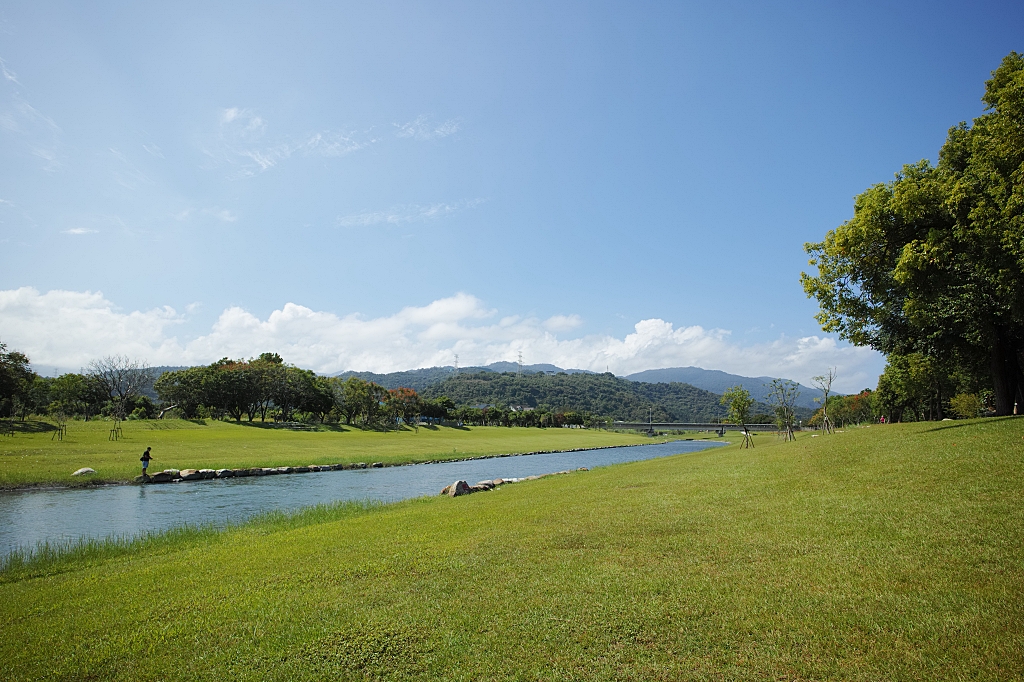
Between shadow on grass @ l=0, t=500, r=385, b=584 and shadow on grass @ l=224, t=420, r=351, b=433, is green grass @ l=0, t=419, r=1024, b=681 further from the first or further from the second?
shadow on grass @ l=224, t=420, r=351, b=433

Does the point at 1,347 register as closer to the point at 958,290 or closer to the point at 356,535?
the point at 356,535

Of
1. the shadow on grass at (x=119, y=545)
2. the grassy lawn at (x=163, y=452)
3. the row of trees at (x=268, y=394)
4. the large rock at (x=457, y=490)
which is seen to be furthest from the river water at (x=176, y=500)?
the row of trees at (x=268, y=394)

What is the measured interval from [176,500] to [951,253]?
35.0m

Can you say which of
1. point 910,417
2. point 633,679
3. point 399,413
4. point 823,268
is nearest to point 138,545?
point 633,679

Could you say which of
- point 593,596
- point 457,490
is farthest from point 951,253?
point 457,490

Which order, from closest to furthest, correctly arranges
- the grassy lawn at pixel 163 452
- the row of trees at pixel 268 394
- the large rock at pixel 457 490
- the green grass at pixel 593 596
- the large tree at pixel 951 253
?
the green grass at pixel 593 596 → the large tree at pixel 951 253 → the large rock at pixel 457 490 → the grassy lawn at pixel 163 452 → the row of trees at pixel 268 394

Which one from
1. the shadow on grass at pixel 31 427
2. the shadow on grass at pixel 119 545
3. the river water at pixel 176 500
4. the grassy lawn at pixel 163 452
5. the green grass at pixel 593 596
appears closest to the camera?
the green grass at pixel 593 596

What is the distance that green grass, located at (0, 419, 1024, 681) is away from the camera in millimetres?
6168

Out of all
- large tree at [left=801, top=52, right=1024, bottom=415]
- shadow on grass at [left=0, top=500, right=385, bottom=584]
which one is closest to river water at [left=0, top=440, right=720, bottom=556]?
shadow on grass at [left=0, top=500, right=385, bottom=584]

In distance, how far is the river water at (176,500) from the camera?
62.4 ft

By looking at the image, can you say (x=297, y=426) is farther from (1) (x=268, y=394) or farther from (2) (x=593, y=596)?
(2) (x=593, y=596)

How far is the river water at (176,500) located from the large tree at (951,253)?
930 inches

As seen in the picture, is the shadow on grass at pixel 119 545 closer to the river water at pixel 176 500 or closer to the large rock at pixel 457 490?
the river water at pixel 176 500

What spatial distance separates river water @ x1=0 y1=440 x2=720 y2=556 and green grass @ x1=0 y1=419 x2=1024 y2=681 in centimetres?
677
